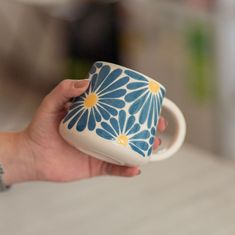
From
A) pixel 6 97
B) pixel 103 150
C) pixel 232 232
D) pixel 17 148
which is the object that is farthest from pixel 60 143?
pixel 6 97

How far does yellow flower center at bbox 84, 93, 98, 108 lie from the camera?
0.71 m

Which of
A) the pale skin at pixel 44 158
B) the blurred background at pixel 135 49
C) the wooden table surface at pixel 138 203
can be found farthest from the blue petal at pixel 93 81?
the blurred background at pixel 135 49

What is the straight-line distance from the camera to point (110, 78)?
0.72 meters

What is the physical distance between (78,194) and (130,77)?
314 mm

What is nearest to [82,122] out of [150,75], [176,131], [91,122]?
[91,122]

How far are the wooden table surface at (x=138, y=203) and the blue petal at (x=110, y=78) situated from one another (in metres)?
Answer: 0.24

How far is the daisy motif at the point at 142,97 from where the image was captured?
71 cm

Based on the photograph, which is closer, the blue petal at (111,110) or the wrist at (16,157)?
the blue petal at (111,110)

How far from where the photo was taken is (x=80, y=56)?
7.15ft

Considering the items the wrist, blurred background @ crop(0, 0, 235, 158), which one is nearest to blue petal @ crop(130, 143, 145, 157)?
the wrist

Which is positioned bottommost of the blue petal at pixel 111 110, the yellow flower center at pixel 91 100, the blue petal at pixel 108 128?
the blue petal at pixel 108 128

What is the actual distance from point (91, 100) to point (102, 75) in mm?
39

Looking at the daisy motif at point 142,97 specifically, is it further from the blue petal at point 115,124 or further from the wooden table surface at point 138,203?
the wooden table surface at point 138,203

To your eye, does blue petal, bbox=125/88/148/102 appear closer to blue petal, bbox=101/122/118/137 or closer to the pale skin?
blue petal, bbox=101/122/118/137
